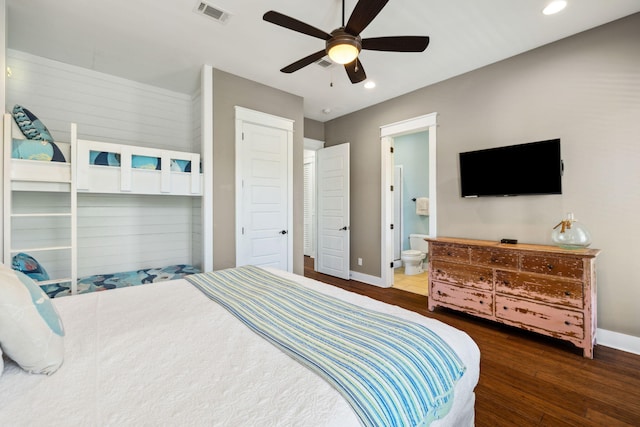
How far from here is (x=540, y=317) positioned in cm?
255

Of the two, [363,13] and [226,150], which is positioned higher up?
[363,13]

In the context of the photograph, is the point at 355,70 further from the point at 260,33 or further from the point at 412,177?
the point at 412,177

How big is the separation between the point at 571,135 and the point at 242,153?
348 centimetres

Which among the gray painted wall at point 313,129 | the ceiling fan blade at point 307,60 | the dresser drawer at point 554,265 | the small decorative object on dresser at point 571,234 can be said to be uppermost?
the gray painted wall at point 313,129

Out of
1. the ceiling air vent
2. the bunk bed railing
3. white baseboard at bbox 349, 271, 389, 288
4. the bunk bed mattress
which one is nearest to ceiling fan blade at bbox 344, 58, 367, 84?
the ceiling air vent

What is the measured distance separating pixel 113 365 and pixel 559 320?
10.5ft

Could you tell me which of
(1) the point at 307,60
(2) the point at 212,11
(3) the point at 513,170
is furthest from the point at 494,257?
(2) the point at 212,11

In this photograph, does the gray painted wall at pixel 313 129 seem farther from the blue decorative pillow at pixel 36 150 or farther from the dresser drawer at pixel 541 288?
the dresser drawer at pixel 541 288

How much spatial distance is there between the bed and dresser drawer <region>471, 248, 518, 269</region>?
1.81 meters

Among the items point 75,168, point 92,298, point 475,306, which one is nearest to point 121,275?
point 75,168

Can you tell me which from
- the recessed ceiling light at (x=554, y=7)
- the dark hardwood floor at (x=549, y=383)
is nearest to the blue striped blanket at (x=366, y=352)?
the dark hardwood floor at (x=549, y=383)

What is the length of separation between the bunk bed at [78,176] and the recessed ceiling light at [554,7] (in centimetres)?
350

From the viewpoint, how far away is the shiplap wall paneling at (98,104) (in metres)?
2.84

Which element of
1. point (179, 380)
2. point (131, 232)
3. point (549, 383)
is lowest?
point (549, 383)
